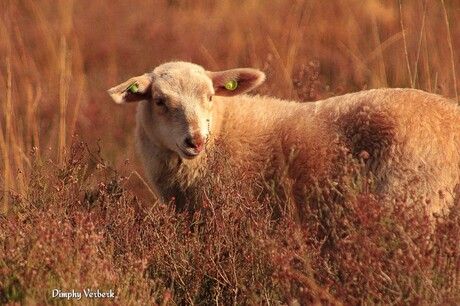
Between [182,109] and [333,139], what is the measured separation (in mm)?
1004

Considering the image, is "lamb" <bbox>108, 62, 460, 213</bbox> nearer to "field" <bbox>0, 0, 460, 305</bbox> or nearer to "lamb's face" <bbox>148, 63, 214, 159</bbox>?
"lamb's face" <bbox>148, 63, 214, 159</bbox>

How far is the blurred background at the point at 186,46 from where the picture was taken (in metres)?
8.86

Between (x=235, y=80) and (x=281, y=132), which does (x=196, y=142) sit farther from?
(x=235, y=80)

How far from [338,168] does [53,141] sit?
12.6 ft

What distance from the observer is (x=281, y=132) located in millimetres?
5809

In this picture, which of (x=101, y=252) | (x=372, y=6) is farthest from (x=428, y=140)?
(x=372, y=6)

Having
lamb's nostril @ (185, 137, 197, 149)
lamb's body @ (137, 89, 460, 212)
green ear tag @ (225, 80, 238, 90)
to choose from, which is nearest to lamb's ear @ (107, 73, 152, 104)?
lamb's body @ (137, 89, 460, 212)

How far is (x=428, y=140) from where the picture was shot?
525 cm

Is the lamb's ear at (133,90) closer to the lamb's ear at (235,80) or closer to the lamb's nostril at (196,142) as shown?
the lamb's ear at (235,80)

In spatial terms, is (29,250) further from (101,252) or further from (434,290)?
(434,290)

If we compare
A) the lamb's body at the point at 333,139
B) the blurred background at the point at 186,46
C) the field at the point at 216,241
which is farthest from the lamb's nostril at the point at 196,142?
the blurred background at the point at 186,46

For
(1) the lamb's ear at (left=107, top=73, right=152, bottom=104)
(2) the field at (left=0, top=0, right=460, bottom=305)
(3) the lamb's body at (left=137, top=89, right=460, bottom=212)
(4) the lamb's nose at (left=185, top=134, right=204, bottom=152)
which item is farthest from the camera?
(1) the lamb's ear at (left=107, top=73, right=152, bottom=104)

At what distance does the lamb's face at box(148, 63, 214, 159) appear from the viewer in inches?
219

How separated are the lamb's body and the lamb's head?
12 cm
